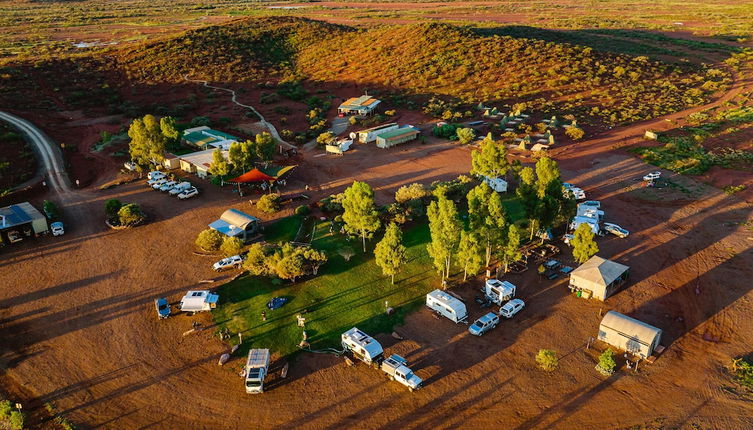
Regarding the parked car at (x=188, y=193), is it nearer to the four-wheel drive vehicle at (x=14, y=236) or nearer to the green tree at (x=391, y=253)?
the four-wheel drive vehicle at (x=14, y=236)

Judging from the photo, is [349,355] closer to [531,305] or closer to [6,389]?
[531,305]

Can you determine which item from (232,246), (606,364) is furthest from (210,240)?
(606,364)

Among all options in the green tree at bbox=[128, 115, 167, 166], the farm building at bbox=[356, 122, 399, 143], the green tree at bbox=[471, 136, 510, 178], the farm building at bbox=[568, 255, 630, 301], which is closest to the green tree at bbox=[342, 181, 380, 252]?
the green tree at bbox=[471, 136, 510, 178]

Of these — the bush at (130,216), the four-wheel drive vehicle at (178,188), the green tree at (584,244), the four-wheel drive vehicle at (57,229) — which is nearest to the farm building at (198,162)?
the four-wheel drive vehicle at (178,188)

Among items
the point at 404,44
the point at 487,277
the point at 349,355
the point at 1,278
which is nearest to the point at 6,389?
the point at 1,278

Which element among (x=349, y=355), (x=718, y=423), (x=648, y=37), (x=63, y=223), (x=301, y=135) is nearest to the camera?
(x=718, y=423)

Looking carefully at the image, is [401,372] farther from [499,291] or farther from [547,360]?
[499,291]
